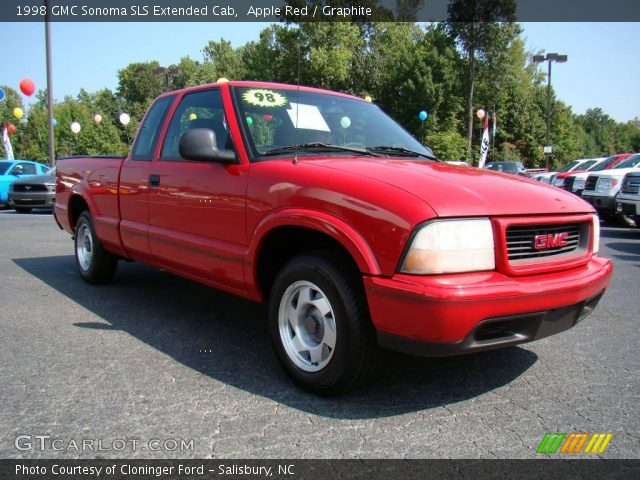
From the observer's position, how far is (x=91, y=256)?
5.35 metres

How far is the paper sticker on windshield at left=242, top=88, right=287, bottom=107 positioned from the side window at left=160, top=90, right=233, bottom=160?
0.21 m

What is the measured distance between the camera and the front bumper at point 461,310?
2.32 metres

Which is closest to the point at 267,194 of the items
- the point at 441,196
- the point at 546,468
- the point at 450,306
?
the point at 441,196

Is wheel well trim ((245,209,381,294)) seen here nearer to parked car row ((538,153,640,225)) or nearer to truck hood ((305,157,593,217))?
truck hood ((305,157,593,217))

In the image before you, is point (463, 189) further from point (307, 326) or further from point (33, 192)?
point (33, 192)

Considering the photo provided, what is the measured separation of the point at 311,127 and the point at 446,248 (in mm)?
1598

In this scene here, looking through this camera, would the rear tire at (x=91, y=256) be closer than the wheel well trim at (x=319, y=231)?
No

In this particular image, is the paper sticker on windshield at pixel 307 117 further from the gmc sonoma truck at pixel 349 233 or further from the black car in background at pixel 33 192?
the black car in background at pixel 33 192

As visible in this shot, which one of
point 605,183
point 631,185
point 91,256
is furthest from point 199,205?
point 605,183

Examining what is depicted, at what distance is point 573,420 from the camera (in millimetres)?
2623

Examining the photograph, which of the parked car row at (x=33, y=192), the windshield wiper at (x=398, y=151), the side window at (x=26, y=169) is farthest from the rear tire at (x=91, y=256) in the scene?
the side window at (x=26, y=169)

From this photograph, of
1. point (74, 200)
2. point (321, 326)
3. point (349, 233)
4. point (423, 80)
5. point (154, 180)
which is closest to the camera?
point (349, 233)

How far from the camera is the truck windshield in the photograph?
3438mm

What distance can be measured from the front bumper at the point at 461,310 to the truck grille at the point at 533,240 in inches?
4.8
